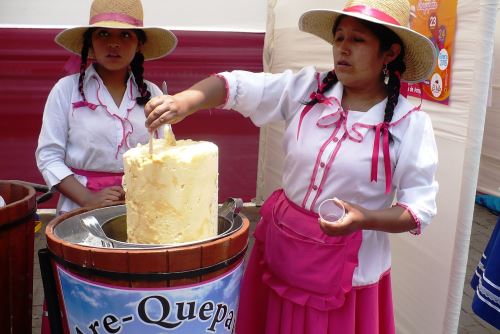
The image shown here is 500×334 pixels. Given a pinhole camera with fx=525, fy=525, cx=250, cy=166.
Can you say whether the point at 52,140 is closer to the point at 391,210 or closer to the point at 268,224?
the point at 268,224

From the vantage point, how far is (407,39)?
1582 mm

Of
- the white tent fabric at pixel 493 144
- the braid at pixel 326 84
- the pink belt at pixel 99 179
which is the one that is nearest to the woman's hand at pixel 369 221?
the braid at pixel 326 84

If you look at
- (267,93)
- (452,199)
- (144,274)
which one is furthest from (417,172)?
(144,274)

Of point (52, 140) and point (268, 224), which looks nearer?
point (268, 224)

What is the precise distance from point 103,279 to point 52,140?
87 cm

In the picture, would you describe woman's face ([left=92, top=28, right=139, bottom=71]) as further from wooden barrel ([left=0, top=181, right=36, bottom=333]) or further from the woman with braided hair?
wooden barrel ([left=0, top=181, right=36, bottom=333])

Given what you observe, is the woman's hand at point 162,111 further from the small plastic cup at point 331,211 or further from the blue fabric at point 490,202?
the blue fabric at point 490,202

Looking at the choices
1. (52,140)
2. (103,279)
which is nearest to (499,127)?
(52,140)

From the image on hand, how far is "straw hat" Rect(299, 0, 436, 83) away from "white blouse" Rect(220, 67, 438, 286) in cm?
15

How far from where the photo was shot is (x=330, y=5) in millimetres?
3275

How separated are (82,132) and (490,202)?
4.77 meters

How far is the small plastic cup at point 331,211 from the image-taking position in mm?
1404

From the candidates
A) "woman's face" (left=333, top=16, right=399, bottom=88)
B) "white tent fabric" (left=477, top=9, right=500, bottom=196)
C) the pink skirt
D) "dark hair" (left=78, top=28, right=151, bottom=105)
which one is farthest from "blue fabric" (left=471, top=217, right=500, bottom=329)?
"white tent fabric" (left=477, top=9, right=500, bottom=196)

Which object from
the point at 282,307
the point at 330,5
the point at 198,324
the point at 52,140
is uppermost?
the point at 330,5
